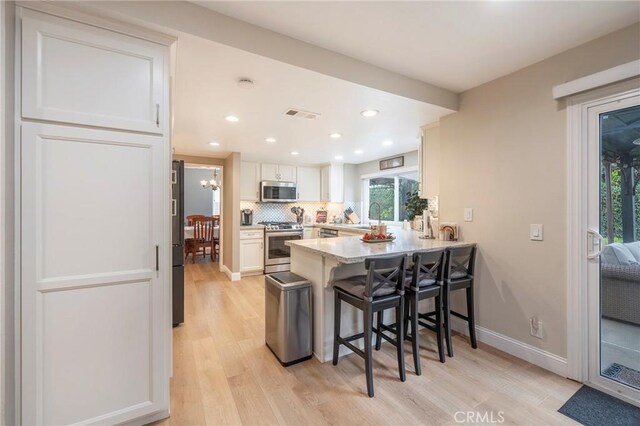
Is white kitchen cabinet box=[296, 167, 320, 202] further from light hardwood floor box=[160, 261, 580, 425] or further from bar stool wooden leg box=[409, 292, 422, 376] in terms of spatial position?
bar stool wooden leg box=[409, 292, 422, 376]

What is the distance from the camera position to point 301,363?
225cm

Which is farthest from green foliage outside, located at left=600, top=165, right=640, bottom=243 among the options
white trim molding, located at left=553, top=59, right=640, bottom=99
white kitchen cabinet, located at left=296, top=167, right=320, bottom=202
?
white kitchen cabinet, located at left=296, top=167, right=320, bottom=202

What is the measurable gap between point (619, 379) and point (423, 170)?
7.41 feet

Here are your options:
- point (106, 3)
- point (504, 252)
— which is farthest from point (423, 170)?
point (106, 3)

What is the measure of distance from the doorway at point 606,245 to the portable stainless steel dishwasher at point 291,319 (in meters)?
1.96

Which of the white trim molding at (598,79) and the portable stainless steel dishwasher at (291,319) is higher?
the white trim molding at (598,79)

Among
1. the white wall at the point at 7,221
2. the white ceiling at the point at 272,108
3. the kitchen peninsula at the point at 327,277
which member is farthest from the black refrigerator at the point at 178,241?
the white wall at the point at 7,221

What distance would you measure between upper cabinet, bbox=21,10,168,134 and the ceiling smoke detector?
24.3 inches

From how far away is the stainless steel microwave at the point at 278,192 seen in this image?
5406 mm

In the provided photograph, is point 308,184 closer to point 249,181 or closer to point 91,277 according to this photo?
point 249,181

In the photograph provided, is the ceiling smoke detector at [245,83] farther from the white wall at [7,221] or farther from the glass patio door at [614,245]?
the glass patio door at [614,245]

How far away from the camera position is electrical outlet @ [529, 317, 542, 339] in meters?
2.19

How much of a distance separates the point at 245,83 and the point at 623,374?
338 cm

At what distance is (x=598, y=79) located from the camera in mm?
1837
